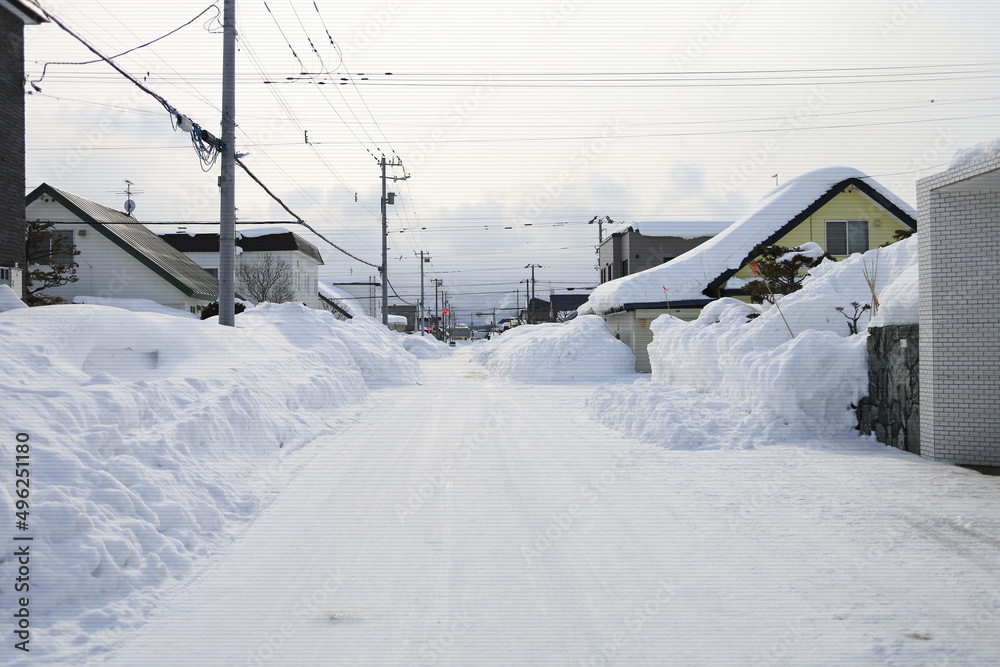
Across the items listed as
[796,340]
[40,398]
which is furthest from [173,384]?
[796,340]

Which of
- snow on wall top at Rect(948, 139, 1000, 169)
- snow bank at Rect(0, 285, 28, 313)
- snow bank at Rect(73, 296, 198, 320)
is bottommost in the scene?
snow bank at Rect(0, 285, 28, 313)

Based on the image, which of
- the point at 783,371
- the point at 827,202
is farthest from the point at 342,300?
the point at 783,371

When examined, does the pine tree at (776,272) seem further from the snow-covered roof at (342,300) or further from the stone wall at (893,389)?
the snow-covered roof at (342,300)

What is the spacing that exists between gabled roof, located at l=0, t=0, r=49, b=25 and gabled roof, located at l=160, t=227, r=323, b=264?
30.5 metres

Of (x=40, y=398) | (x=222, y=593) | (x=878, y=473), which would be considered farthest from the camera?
(x=878, y=473)

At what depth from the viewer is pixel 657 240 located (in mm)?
35000

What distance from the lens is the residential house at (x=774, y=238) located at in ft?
83.6

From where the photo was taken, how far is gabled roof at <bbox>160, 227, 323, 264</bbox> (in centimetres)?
4444

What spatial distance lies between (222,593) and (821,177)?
91.9ft

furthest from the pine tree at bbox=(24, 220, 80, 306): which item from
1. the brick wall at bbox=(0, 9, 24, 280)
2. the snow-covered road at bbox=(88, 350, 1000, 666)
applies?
the snow-covered road at bbox=(88, 350, 1000, 666)

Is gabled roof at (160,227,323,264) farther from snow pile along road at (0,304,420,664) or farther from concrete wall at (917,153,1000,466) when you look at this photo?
concrete wall at (917,153,1000,466)

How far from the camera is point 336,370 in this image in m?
16.5

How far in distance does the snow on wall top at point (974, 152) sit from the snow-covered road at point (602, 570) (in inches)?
161

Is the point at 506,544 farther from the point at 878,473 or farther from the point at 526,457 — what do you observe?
the point at 878,473
